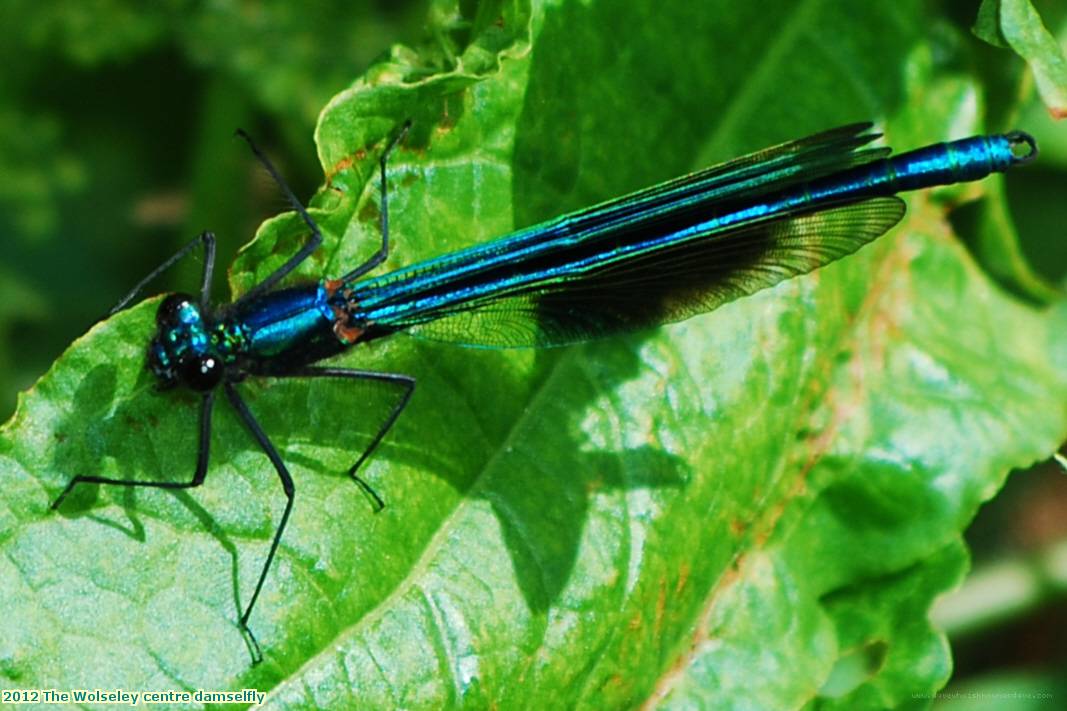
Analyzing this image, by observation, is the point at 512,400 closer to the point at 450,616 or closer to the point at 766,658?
the point at 450,616

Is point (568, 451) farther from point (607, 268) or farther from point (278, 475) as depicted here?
point (278, 475)

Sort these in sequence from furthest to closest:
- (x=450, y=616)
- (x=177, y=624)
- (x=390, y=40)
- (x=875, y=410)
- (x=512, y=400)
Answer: (x=390, y=40) → (x=875, y=410) → (x=512, y=400) → (x=450, y=616) → (x=177, y=624)

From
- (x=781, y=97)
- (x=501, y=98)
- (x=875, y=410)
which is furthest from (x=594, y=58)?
(x=875, y=410)

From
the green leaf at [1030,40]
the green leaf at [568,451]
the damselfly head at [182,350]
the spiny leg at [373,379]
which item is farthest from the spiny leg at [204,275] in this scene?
the green leaf at [1030,40]

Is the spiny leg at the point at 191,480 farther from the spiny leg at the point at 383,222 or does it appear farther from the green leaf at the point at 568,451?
the spiny leg at the point at 383,222

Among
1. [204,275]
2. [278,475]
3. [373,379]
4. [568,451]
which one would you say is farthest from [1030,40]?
[204,275]

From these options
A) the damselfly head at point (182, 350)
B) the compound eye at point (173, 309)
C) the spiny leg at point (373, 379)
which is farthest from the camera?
the compound eye at point (173, 309)
